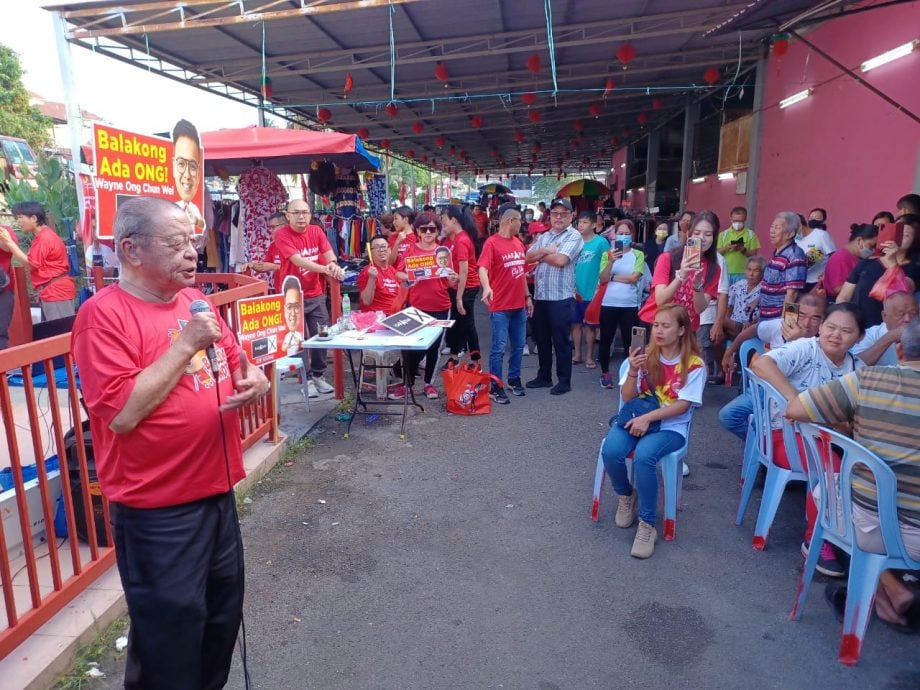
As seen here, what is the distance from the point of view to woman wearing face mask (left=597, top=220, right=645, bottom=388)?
6.50 meters

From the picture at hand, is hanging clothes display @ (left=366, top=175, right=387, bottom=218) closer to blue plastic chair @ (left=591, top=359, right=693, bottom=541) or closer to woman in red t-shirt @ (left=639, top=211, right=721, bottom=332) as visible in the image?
woman in red t-shirt @ (left=639, top=211, right=721, bottom=332)

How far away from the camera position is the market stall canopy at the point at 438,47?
764 cm

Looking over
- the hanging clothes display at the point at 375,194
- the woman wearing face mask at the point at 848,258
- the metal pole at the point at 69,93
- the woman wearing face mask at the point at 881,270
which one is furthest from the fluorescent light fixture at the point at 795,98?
the metal pole at the point at 69,93

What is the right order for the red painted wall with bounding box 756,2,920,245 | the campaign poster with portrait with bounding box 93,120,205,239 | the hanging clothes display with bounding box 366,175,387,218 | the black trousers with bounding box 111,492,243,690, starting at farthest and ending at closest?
the hanging clothes display with bounding box 366,175,387,218, the red painted wall with bounding box 756,2,920,245, the campaign poster with portrait with bounding box 93,120,205,239, the black trousers with bounding box 111,492,243,690

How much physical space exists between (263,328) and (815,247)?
561 cm

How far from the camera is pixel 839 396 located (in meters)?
2.69

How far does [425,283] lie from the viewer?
20.1 ft

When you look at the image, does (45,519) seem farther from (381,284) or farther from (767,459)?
(381,284)

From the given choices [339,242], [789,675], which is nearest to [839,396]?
[789,675]

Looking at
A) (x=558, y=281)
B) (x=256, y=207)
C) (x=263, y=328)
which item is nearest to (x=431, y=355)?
(x=558, y=281)

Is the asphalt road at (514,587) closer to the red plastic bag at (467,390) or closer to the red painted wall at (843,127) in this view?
the red plastic bag at (467,390)

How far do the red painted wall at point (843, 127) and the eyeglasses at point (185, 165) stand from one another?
22.5 feet

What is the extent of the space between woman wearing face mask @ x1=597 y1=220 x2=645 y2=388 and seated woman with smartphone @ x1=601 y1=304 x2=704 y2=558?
9.53 feet

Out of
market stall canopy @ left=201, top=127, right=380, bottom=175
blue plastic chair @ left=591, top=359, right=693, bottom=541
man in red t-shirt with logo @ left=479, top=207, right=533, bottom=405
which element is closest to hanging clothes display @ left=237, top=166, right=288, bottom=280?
market stall canopy @ left=201, top=127, right=380, bottom=175
